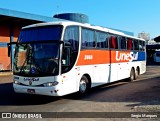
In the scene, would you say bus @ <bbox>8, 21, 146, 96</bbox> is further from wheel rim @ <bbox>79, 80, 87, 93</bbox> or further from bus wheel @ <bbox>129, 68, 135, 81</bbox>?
bus wheel @ <bbox>129, 68, 135, 81</bbox>

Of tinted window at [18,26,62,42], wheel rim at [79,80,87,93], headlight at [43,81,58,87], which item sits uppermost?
tinted window at [18,26,62,42]

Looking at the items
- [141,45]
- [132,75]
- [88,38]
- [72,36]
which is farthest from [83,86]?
[141,45]

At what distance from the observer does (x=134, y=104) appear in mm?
10602

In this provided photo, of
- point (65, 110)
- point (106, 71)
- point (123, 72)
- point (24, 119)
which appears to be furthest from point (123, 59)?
point (24, 119)

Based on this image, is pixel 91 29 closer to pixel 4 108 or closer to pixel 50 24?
pixel 50 24

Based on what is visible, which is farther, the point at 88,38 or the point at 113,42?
the point at 113,42

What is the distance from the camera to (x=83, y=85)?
13180 mm

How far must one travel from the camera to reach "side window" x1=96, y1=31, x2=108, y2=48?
578 inches

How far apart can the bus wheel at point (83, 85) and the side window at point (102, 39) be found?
211 centimetres

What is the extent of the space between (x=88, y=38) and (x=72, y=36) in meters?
1.58

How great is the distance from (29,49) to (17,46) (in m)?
0.83

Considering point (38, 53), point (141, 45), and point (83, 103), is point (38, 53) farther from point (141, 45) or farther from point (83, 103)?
point (141, 45)

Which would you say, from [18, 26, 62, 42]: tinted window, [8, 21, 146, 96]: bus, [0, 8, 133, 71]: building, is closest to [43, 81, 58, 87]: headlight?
[8, 21, 146, 96]: bus

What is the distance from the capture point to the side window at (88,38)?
13.1m
